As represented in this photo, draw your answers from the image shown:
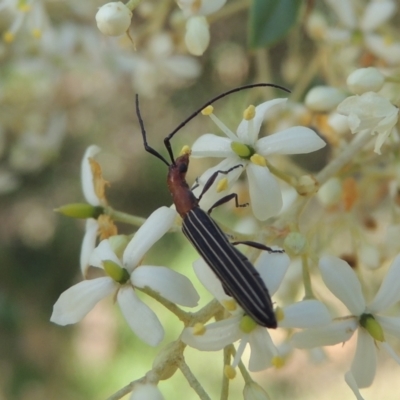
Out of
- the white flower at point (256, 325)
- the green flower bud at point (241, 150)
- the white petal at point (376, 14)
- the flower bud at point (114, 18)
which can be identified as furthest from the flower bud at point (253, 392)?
the white petal at point (376, 14)

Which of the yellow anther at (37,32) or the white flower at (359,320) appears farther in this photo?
the yellow anther at (37,32)

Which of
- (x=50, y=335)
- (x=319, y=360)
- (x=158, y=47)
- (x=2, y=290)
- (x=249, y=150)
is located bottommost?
(x=50, y=335)

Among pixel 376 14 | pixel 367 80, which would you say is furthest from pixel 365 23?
pixel 367 80

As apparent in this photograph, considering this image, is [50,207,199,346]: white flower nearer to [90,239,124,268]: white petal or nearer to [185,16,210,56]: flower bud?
[90,239,124,268]: white petal

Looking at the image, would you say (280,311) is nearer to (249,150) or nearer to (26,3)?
(249,150)

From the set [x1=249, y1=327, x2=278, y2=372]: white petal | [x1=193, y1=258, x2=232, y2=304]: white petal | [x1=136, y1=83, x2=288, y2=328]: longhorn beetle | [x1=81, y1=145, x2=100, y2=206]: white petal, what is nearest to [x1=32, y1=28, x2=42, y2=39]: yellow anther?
[x1=81, y1=145, x2=100, y2=206]: white petal

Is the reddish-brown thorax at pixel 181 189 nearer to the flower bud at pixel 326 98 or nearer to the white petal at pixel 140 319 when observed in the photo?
the white petal at pixel 140 319

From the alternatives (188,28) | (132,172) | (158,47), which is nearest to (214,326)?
(188,28)
